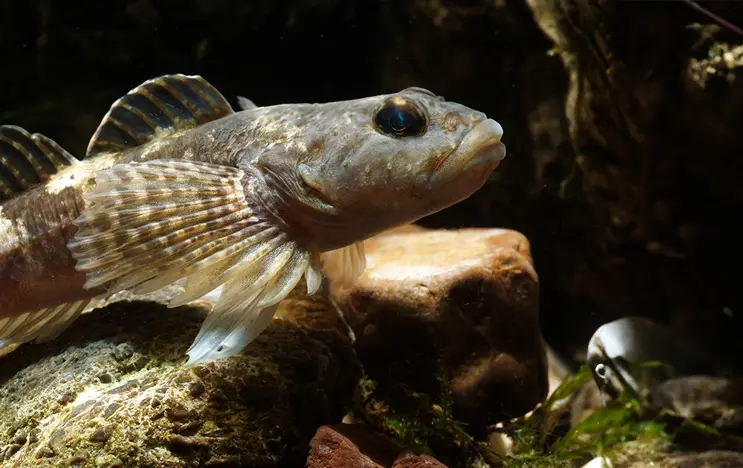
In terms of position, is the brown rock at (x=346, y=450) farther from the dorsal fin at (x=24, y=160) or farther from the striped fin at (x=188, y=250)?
the dorsal fin at (x=24, y=160)

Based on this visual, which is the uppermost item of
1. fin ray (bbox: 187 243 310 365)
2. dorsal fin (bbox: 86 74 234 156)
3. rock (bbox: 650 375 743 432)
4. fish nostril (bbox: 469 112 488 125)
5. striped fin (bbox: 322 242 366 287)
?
fish nostril (bbox: 469 112 488 125)

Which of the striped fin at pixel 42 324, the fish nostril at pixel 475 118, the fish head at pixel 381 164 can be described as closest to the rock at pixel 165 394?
the striped fin at pixel 42 324

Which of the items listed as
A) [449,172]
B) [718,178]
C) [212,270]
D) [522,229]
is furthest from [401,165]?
[522,229]

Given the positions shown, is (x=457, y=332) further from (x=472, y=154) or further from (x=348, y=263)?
(x=472, y=154)

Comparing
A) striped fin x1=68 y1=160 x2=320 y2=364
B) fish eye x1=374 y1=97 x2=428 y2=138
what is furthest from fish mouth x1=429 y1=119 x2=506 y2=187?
striped fin x1=68 y1=160 x2=320 y2=364

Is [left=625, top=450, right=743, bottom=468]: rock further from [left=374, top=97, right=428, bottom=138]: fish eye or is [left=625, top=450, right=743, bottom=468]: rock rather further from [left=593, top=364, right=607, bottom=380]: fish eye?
[left=374, top=97, right=428, bottom=138]: fish eye

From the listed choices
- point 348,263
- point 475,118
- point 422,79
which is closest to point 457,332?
point 348,263
